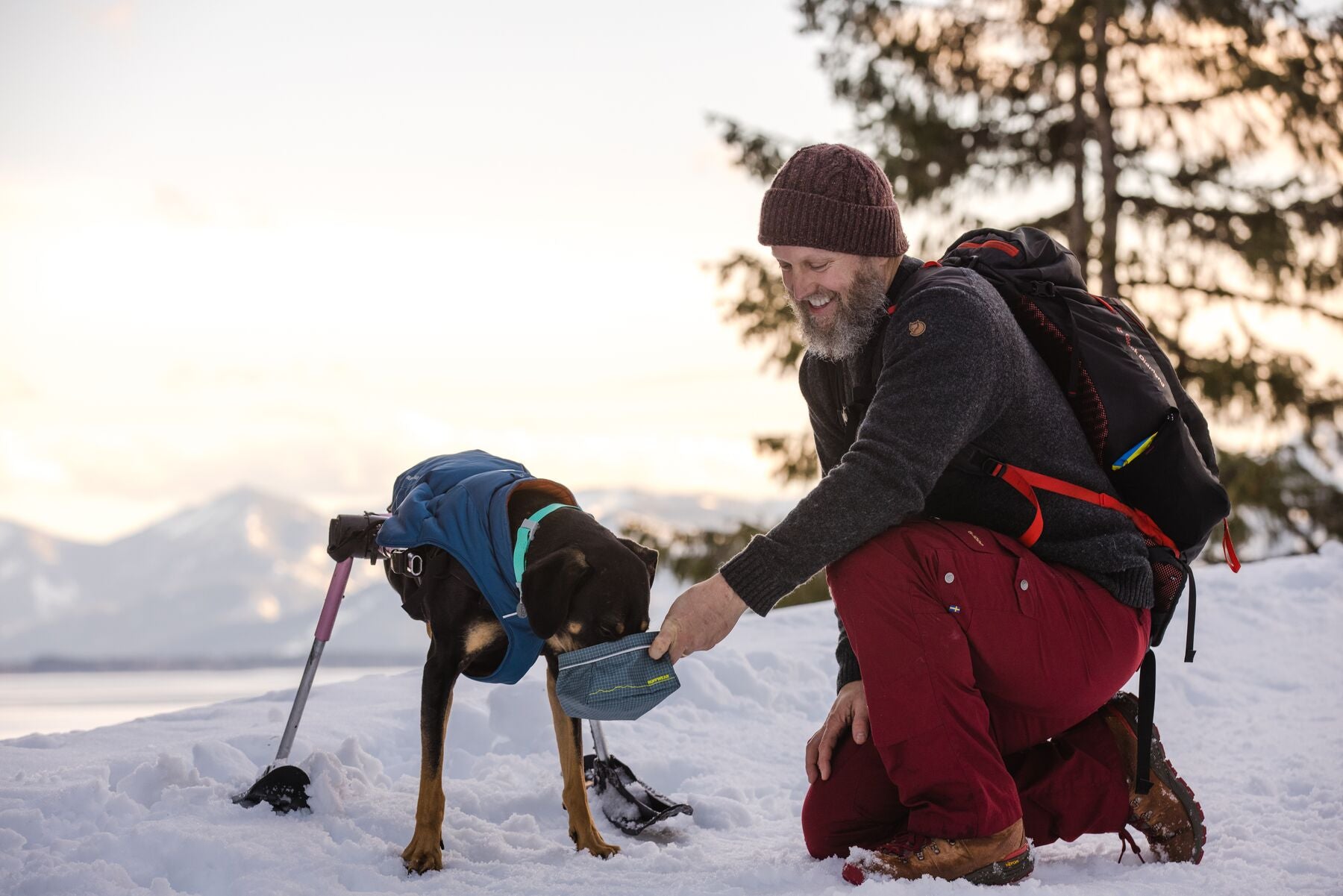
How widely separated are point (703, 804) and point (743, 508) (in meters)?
9.59

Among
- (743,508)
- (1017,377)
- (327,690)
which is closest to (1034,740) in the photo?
(1017,377)

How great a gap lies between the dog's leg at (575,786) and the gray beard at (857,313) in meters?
1.16

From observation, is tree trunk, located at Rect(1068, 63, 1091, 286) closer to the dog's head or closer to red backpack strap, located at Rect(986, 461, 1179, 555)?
red backpack strap, located at Rect(986, 461, 1179, 555)

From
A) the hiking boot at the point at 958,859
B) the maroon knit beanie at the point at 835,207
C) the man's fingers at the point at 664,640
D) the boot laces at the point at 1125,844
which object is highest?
the maroon knit beanie at the point at 835,207

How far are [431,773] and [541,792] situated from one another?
568 mm

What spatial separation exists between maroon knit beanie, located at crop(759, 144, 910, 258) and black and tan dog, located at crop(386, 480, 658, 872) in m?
0.88

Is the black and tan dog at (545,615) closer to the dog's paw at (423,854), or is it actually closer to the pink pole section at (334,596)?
the dog's paw at (423,854)

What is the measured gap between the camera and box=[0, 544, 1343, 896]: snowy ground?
2.52 m

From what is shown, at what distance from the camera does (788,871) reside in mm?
2557

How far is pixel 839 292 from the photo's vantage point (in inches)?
107

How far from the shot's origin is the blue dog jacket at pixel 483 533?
286 centimetres

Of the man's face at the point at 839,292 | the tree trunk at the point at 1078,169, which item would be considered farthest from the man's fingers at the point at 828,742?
the tree trunk at the point at 1078,169

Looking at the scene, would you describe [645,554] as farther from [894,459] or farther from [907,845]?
[907,845]

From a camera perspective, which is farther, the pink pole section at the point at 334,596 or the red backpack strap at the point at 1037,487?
the pink pole section at the point at 334,596
